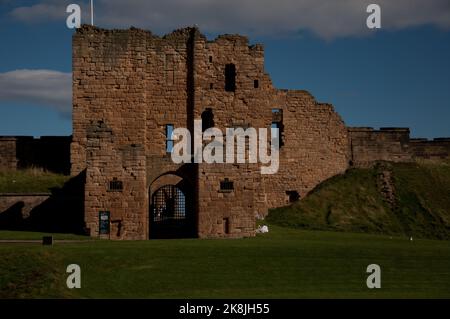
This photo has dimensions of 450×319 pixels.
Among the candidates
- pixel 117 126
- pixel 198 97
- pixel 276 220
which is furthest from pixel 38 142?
pixel 276 220

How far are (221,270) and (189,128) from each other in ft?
50.1

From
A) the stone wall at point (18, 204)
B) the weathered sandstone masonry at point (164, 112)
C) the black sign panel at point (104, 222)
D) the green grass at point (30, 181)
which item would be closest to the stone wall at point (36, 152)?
the green grass at point (30, 181)

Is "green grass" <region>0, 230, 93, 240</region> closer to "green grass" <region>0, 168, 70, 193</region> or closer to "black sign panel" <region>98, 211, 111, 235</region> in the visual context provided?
"black sign panel" <region>98, 211, 111, 235</region>

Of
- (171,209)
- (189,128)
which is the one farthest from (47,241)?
(171,209)

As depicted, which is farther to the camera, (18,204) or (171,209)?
(171,209)

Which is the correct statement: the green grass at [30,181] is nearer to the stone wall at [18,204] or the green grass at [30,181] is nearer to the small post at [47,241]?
the stone wall at [18,204]

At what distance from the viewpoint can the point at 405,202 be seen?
41.9m

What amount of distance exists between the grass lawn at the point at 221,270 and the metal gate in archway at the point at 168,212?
857 centimetres

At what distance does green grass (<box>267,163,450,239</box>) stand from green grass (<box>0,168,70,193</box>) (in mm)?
11721

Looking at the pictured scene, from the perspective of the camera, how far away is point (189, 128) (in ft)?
123

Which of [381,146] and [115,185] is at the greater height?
[381,146]

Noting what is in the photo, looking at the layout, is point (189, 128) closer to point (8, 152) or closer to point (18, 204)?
point (18, 204)

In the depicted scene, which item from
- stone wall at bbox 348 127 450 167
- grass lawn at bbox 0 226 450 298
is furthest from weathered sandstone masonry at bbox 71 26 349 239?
stone wall at bbox 348 127 450 167
